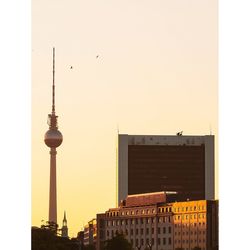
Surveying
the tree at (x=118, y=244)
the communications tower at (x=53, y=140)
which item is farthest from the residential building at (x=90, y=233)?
the tree at (x=118, y=244)

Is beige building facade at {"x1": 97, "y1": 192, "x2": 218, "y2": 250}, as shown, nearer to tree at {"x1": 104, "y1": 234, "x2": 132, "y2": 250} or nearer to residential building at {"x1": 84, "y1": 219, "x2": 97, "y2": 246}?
residential building at {"x1": 84, "y1": 219, "x2": 97, "y2": 246}

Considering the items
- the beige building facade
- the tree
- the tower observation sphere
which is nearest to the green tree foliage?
the tree

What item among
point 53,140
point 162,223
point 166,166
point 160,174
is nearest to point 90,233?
point 162,223

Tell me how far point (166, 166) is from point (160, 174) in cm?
90

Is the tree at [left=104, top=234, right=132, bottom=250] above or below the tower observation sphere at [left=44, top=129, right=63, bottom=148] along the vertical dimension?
below

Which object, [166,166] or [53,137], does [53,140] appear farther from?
[166,166]

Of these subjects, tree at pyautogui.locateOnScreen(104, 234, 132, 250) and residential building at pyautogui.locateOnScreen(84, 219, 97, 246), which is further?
residential building at pyautogui.locateOnScreen(84, 219, 97, 246)

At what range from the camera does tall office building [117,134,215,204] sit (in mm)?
67750

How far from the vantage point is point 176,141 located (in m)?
68.2

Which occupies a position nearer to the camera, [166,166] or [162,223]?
[162,223]

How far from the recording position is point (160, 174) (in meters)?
69.2
